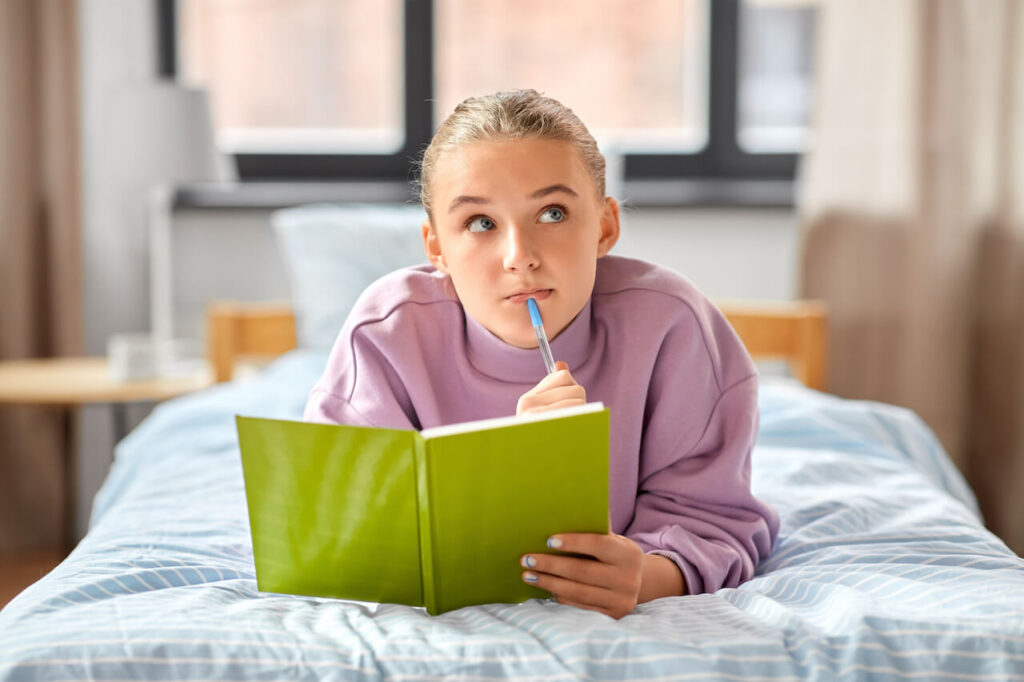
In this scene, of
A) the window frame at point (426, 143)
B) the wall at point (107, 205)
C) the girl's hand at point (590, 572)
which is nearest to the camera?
the girl's hand at point (590, 572)

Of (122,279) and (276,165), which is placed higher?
(276,165)

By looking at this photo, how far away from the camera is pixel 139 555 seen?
41.3 inches

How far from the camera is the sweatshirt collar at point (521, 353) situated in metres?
1.08

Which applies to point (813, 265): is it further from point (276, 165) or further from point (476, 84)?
point (276, 165)

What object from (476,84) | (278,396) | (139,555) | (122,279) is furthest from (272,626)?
(476,84)

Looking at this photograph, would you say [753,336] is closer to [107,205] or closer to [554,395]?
[554,395]

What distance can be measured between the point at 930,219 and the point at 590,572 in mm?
1943

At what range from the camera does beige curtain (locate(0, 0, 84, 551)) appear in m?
2.51

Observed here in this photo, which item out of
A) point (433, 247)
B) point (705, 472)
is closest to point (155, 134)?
point (433, 247)

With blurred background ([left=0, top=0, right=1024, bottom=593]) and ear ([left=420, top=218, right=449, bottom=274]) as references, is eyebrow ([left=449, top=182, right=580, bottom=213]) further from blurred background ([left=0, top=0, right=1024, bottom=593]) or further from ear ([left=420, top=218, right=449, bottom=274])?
blurred background ([left=0, top=0, right=1024, bottom=593])

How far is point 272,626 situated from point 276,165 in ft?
7.25

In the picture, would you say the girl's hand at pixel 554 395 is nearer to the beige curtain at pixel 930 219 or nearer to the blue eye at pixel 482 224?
the blue eye at pixel 482 224

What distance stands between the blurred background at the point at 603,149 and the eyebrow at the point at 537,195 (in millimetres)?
1373

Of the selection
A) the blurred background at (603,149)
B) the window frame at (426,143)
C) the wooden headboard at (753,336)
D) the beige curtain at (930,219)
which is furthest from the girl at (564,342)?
the window frame at (426,143)
